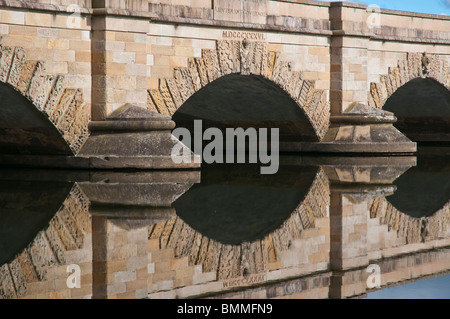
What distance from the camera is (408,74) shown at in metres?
18.1

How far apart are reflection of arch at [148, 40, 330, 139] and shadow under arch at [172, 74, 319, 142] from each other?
0.15 meters

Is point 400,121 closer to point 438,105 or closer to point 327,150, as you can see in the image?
point 438,105

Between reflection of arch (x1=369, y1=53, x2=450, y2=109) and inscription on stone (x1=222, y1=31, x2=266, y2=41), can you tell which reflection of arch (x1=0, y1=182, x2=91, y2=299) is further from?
reflection of arch (x1=369, y1=53, x2=450, y2=109)

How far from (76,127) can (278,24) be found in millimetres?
4732

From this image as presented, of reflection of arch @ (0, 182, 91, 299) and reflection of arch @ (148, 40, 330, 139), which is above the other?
reflection of arch @ (148, 40, 330, 139)

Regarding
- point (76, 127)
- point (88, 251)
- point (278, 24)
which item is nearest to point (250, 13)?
point (278, 24)

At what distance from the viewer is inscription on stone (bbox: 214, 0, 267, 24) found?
13.6 metres

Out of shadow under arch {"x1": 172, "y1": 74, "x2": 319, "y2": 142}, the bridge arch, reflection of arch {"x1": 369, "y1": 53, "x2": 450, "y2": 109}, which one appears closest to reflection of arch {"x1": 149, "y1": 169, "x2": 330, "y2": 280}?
shadow under arch {"x1": 172, "y1": 74, "x2": 319, "y2": 142}

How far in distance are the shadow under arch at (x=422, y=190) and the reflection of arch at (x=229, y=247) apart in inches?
55.6

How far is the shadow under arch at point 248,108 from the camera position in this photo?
50.1 feet

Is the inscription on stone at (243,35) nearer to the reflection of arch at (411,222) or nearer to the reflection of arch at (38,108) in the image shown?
the reflection of arch at (38,108)

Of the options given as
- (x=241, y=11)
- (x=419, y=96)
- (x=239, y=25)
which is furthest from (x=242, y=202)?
(x=419, y=96)

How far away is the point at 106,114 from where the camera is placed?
11602 mm

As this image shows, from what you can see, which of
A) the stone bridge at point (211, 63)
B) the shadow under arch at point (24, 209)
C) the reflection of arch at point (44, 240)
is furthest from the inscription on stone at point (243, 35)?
the reflection of arch at point (44, 240)
